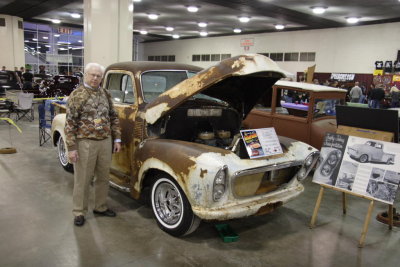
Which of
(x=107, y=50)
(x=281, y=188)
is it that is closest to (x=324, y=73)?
(x=107, y=50)

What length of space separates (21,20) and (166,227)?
2127 cm

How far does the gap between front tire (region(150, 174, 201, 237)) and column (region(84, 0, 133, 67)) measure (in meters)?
6.00

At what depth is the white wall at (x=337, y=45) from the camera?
50.5 feet

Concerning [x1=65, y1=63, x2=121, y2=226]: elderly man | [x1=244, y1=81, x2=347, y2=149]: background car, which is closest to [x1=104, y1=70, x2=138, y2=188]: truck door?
[x1=65, y1=63, x2=121, y2=226]: elderly man

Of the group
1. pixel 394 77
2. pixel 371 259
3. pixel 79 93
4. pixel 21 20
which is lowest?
pixel 371 259

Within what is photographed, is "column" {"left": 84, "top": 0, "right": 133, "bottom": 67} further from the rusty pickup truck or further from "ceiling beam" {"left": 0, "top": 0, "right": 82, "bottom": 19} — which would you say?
"ceiling beam" {"left": 0, "top": 0, "right": 82, "bottom": 19}

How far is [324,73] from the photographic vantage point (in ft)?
58.1

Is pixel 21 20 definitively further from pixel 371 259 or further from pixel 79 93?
pixel 371 259

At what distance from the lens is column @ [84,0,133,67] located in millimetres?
8625

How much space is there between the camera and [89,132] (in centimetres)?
370

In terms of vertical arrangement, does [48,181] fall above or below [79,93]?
below

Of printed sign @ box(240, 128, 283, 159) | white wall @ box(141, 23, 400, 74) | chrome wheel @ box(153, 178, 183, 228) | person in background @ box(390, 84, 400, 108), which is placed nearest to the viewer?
printed sign @ box(240, 128, 283, 159)

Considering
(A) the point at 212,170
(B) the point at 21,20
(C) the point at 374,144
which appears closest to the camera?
(A) the point at 212,170

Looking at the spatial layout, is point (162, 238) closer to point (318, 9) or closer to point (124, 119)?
point (124, 119)
